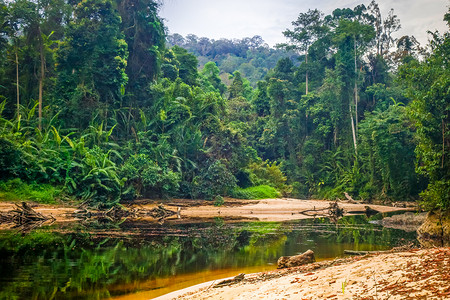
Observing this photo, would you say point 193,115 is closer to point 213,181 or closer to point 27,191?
point 213,181

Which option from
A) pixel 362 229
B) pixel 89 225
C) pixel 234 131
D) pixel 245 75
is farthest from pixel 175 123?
pixel 245 75

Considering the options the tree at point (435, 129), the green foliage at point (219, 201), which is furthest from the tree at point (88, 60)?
the tree at point (435, 129)

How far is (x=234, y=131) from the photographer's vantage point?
3334cm

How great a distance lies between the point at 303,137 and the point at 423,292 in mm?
40370

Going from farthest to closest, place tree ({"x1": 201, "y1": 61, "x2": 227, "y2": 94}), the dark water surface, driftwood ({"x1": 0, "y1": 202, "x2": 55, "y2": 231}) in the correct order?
tree ({"x1": 201, "y1": 61, "x2": 227, "y2": 94}), driftwood ({"x1": 0, "y1": 202, "x2": 55, "y2": 231}), the dark water surface

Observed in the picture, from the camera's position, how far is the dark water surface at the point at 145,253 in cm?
809

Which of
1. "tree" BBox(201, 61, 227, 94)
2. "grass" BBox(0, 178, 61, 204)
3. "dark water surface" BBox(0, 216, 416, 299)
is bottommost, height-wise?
"dark water surface" BBox(0, 216, 416, 299)

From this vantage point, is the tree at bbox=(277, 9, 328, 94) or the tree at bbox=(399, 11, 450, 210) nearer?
the tree at bbox=(399, 11, 450, 210)

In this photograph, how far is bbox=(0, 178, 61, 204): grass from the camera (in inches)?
790

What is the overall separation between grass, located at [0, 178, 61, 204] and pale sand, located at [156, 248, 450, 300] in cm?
1662

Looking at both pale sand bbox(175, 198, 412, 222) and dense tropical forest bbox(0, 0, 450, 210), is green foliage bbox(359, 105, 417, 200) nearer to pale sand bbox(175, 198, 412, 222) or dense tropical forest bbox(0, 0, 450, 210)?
dense tropical forest bbox(0, 0, 450, 210)

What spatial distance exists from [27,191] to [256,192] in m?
19.3

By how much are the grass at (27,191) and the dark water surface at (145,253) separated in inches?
179

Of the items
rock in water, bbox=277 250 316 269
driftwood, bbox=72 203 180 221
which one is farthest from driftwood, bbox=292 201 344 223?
rock in water, bbox=277 250 316 269
